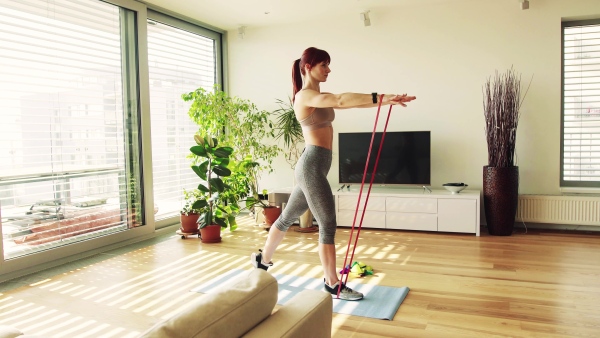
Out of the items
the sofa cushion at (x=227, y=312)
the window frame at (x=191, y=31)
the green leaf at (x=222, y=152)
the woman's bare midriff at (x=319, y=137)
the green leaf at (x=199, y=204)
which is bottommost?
the green leaf at (x=199, y=204)

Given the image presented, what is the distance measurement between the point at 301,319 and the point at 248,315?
17 centimetres

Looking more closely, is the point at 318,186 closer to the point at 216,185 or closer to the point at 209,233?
the point at 216,185

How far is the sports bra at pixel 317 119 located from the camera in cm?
284

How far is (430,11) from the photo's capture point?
5.35m

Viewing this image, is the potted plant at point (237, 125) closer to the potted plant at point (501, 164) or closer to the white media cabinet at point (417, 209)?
the white media cabinet at point (417, 209)

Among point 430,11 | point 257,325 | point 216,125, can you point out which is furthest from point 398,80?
point 257,325

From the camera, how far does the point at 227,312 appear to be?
3.54ft

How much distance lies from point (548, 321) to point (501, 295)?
45 centimetres

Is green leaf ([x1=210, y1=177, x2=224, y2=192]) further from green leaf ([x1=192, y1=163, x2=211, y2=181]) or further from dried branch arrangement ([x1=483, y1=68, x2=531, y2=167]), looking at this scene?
dried branch arrangement ([x1=483, y1=68, x2=531, y2=167])

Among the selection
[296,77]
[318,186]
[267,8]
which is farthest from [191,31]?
[318,186]

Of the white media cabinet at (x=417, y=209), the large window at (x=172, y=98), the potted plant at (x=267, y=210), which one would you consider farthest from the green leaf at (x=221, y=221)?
the white media cabinet at (x=417, y=209)

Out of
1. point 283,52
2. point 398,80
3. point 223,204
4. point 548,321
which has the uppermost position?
point 283,52

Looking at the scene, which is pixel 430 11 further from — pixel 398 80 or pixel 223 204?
pixel 223 204

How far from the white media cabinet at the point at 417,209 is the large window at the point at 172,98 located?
5.95 ft
